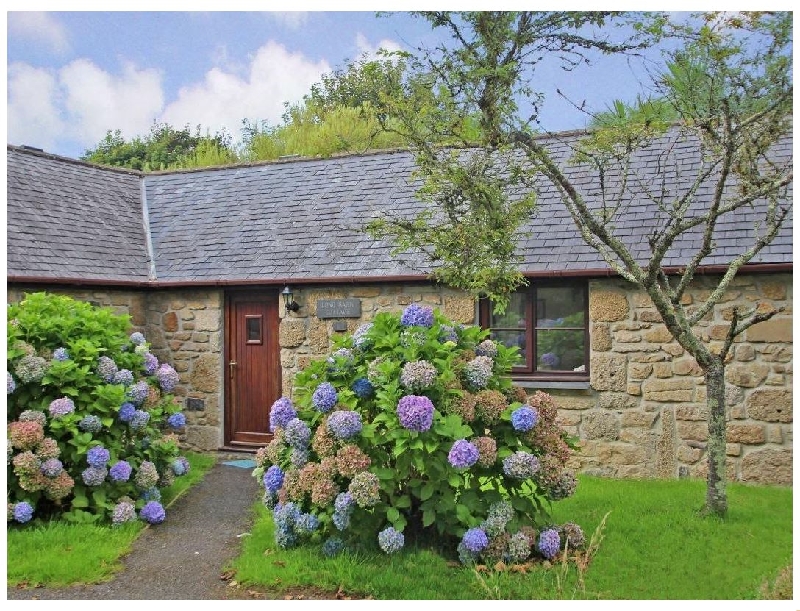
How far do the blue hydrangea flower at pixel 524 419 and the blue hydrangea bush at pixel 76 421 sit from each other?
353 cm

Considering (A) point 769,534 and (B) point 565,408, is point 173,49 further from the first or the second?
(A) point 769,534

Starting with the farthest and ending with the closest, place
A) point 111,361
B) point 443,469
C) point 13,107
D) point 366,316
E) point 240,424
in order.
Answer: point 240,424, point 366,316, point 13,107, point 111,361, point 443,469

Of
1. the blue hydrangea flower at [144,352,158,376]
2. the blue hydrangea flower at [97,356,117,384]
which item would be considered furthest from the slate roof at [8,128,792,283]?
the blue hydrangea flower at [97,356,117,384]

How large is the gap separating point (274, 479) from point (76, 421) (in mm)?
2171

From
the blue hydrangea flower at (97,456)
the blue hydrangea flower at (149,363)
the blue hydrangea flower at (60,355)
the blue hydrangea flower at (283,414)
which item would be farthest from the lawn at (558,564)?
the blue hydrangea flower at (149,363)

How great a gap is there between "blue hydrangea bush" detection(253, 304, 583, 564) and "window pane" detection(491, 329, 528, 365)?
3022 mm

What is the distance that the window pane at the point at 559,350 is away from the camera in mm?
8508

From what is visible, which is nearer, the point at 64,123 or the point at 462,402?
Answer: the point at 462,402

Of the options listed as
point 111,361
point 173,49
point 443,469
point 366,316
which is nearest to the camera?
point 443,469

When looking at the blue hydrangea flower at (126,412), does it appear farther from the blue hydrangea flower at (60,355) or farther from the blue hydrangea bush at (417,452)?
the blue hydrangea bush at (417,452)

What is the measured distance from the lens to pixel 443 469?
508 cm
